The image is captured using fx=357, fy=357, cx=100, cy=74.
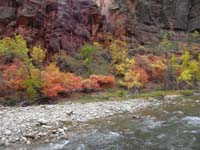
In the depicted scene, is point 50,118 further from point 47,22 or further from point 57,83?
point 47,22

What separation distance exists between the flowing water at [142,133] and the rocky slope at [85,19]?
29018 millimetres

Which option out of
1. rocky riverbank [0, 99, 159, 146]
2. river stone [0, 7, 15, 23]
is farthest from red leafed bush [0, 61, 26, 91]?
river stone [0, 7, 15, 23]

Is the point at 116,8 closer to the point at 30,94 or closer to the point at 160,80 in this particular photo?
the point at 160,80

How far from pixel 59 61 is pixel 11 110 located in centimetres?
2028

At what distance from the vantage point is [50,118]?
29.7 m

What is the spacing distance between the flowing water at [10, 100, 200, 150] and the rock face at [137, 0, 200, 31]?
55335 millimetres

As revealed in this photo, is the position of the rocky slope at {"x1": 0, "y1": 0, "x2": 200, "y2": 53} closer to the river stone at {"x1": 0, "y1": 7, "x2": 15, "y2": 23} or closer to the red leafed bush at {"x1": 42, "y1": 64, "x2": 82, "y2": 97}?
the river stone at {"x1": 0, "y1": 7, "x2": 15, "y2": 23}

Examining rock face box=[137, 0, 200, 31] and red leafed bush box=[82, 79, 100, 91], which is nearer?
red leafed bush box=[82, 79, 100, 91]

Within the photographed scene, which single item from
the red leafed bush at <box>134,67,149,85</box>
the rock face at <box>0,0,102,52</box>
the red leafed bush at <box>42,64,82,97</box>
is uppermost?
the rock face at <box>0,0,102,52</box>

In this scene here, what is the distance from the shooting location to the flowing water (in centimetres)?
2067

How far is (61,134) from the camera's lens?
23.7 m

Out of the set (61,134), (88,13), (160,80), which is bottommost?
(160,80)

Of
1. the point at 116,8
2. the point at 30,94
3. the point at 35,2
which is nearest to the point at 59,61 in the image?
the point at 35,2

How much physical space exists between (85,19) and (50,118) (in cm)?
3729
